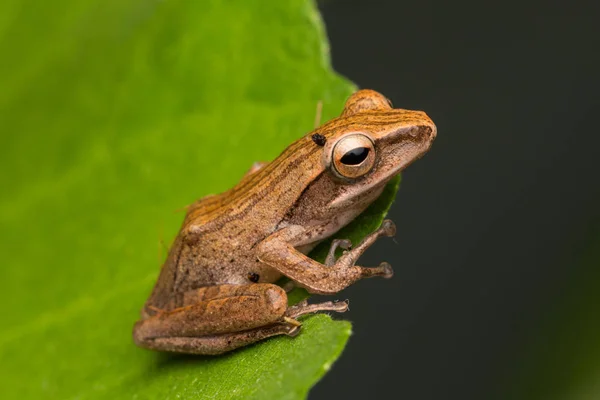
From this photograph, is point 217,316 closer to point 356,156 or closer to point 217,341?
point 217,341

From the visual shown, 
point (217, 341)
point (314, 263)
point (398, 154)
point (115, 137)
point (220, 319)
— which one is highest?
point (115, 137)

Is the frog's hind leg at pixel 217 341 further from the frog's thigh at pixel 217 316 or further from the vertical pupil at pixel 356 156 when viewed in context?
the vertical pupil at pixel 356 156

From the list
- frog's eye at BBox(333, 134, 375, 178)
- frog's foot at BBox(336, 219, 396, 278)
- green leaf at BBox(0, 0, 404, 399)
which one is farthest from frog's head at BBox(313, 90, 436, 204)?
green leaf at BBox(0, 0, 404, 399)

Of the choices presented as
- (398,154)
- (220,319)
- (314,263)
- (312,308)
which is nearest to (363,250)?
(314,263)

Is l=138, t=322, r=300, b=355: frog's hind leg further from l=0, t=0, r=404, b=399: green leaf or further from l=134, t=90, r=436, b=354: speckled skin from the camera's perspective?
l=0, t=0, r=404, b=399: green leaf

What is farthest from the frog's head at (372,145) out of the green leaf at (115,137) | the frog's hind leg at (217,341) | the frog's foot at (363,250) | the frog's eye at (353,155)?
the frog's hind leg at (217,341)

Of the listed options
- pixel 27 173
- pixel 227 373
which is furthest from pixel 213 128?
pixel 227 373

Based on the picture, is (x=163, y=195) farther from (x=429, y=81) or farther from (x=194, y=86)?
(x=429, y=81)
